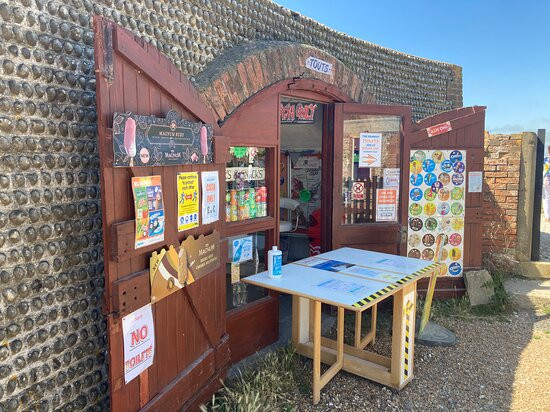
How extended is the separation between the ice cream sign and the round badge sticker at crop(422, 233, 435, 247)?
148 inches

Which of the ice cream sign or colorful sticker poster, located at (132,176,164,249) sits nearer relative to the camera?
the ice cream sign

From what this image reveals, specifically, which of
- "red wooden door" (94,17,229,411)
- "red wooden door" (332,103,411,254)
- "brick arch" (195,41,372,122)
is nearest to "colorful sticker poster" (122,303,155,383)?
"red wooden door" (94,17,229,411)

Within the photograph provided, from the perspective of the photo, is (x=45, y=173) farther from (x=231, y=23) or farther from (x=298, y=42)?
(x=298, y=42)

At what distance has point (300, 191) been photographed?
25.4 ft

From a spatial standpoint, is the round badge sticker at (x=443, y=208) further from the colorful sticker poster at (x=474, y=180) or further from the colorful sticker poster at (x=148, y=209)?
the colorful sticker poster at (x=148, y=209)

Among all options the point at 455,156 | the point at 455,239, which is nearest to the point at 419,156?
the point at 455,156

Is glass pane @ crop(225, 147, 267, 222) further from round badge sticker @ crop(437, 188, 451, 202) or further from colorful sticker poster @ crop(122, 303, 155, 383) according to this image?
round badge sticker @ crop(437, 188, 451, 202)

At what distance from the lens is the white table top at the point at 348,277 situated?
3404 millimetres

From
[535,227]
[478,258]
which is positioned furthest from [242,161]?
[535,227]

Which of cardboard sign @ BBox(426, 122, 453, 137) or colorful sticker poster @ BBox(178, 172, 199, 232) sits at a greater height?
cardboard sign @ BBox(426, 122, 453, 137)

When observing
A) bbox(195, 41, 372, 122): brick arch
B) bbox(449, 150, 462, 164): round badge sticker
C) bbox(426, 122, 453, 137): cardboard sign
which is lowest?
bbox(449, 150, 462, 164): round badge sticker

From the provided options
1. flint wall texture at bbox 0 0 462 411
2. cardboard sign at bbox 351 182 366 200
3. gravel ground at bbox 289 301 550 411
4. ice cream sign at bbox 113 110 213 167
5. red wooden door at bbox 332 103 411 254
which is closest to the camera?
flint wall texture at bbox 0 0 462 411

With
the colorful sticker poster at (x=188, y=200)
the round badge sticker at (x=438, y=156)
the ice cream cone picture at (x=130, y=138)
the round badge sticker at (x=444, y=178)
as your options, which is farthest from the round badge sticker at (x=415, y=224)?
the ice cream cone picture at (x=130, y=138)

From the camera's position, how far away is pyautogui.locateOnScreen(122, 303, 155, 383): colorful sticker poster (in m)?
2.55
